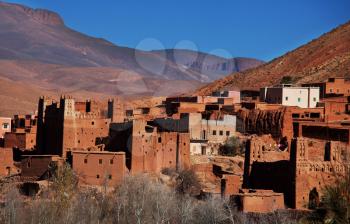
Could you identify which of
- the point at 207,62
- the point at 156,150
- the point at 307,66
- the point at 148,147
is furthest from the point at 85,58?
the point at 148,147

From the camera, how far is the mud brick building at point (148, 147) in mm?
28578

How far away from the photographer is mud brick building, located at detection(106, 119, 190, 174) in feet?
93.8

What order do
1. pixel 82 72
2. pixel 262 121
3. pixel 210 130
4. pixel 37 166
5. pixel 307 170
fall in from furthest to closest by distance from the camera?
pixel 82 72
pixel 262 121
pixel 210 130
pixel 37 166
pixel 307 170

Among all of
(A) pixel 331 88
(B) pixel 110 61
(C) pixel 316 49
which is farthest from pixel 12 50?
(A) pixel 331 88

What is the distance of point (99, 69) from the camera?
153875 mm

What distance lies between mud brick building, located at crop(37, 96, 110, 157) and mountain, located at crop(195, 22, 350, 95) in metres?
24.7

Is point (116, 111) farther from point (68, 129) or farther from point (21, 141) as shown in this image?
point (21, 141)

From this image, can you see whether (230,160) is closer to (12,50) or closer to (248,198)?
(248,198)

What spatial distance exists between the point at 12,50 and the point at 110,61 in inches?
1028

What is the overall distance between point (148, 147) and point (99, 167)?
→ 224cm

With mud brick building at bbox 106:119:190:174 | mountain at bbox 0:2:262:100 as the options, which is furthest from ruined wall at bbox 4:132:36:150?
mountain at bbox 0:2:262:100

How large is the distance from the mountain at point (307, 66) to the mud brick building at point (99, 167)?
2814 cm

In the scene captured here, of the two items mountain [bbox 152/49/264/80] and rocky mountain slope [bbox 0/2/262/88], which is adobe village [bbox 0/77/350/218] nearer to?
mountain [bbox 152/49/264/80]

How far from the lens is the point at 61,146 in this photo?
30.4 metres
